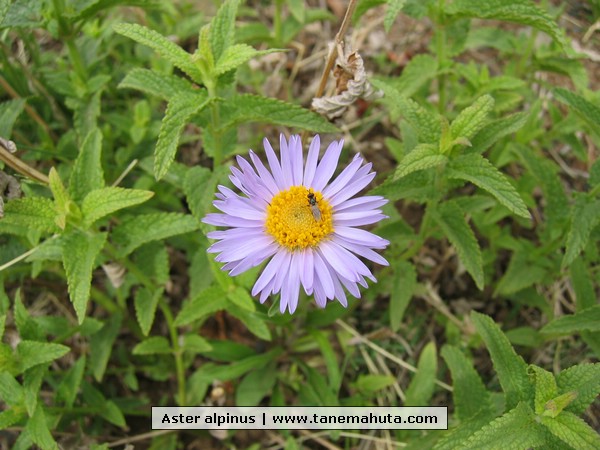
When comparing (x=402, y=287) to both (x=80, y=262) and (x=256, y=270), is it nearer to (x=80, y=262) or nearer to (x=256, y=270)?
(x=256, y=270)

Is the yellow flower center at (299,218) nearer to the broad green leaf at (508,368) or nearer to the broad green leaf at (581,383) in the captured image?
the broad green leaf at (508,368)

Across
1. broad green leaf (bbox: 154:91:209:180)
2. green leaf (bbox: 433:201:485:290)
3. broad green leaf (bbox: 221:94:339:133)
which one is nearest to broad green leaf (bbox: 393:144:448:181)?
green leaf (bbox: 433:201:485:290)

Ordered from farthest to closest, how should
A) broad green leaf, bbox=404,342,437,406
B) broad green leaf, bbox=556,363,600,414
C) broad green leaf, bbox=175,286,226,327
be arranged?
broad green leaf, bbox=404,342,437,406
broad green leaf, bbox=175,286,226,327
broad green leaf, bbox=556,363,600,414

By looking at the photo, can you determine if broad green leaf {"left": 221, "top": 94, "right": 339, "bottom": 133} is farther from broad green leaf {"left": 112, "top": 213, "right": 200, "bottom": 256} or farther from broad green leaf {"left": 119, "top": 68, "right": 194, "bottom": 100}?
broad green leaf {"left": 112, "top": 213, "right": 200, "bottom": 256}

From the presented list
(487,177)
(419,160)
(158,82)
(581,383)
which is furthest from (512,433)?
(158,82)

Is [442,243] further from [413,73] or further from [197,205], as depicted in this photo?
[197,205]

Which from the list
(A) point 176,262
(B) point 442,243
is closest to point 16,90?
(A) point 176,262
